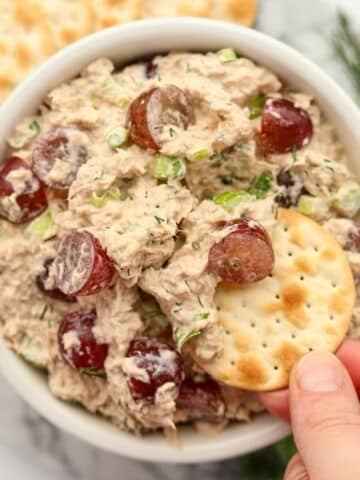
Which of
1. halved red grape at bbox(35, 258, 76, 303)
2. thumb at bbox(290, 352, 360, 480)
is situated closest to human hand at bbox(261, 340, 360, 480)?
thumb at bbox(290, 352, 360, 480)

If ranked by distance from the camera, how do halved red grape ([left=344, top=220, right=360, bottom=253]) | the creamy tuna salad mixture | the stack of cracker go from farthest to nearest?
the stack of cracker, halved red grape ([left=344, top=220, right=360, bottom=253]), the creamy tuna salad mixture

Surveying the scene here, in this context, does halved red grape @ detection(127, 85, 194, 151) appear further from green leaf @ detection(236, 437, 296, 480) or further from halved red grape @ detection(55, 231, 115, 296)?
green leaf @ detection(236, 437, 296, 480)

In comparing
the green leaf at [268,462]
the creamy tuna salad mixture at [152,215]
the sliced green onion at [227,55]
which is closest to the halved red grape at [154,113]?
the creamy tuna salad mixture at [152,215]

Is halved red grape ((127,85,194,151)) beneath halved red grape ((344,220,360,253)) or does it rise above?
above

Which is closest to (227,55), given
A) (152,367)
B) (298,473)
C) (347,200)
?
(347,200)

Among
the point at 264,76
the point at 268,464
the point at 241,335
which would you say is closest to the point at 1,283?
the point at 241,335

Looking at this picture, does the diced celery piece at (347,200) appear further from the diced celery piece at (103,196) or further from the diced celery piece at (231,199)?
the diced celery piece at (103,196)
